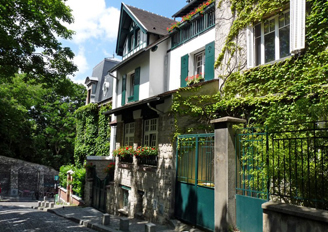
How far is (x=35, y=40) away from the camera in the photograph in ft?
38.2

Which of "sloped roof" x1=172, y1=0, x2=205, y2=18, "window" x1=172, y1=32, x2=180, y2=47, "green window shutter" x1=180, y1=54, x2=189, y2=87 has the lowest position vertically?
"green window shutter" x1=180, y1=54, x2=189, y2=87

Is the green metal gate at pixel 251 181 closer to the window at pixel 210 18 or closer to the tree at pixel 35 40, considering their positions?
the window at pixel 210 18

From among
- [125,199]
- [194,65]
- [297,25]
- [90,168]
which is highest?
[194,65]

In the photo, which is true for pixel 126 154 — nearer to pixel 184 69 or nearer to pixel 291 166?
pixel 184 69

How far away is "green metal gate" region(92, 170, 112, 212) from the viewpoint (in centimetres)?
1444

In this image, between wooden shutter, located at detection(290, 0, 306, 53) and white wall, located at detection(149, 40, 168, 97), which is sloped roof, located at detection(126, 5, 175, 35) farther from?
wooden shutter, located at detection(290, 0, 306, 53)

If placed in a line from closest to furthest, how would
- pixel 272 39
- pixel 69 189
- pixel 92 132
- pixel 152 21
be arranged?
pixel 272 39 → pixel 152 21 → pixel 69 189 → pixel 92 132

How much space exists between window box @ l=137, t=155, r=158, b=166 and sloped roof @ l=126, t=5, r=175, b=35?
748cm

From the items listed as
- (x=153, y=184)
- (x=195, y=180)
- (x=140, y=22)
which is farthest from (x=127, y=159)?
(x=140, y=22)

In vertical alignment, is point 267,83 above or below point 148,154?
above

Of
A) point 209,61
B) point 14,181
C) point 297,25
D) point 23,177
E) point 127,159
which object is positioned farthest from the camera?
point 23,177

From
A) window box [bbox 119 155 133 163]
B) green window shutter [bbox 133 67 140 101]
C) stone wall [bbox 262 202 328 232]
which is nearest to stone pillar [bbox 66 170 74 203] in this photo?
green window shutter [bbox 133 67 140 101]

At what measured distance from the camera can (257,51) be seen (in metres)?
9.02

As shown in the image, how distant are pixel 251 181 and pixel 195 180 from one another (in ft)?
6.71
